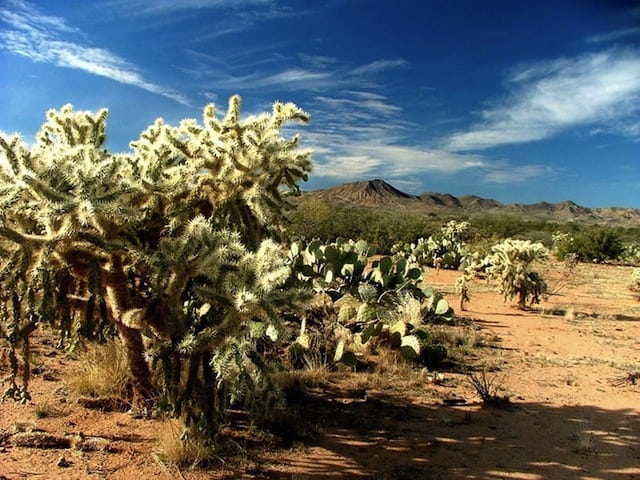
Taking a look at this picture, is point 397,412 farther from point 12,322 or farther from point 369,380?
point 12,322

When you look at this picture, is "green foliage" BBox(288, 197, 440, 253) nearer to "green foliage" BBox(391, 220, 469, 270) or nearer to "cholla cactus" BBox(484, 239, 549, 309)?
"green foliage" BBox(391, 220, 469, 270)

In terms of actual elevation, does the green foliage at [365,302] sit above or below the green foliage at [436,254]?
below

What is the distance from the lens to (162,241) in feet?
14.4

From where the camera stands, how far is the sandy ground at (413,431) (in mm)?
4469

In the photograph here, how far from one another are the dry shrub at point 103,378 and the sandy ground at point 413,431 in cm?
22

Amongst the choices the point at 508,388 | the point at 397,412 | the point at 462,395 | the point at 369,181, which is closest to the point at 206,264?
the point at 397,412

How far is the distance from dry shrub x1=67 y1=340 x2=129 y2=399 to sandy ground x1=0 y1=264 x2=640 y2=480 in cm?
22

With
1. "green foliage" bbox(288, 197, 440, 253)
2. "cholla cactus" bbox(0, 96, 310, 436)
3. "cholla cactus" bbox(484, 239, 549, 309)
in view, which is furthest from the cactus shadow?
"green foliage" bbox(288, 197, 440, 253)

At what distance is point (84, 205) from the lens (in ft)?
11.9

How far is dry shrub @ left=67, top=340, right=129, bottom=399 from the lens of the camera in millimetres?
5516

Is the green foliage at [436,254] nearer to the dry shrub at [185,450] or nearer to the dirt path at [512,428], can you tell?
the dirt path at [512,428]

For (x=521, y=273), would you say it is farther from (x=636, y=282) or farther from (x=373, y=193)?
(x=373, y=193)

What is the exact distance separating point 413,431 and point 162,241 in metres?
3.23

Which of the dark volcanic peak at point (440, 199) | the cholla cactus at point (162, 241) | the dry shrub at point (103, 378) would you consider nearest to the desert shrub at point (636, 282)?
the cholla cactus at point (162, 241)
